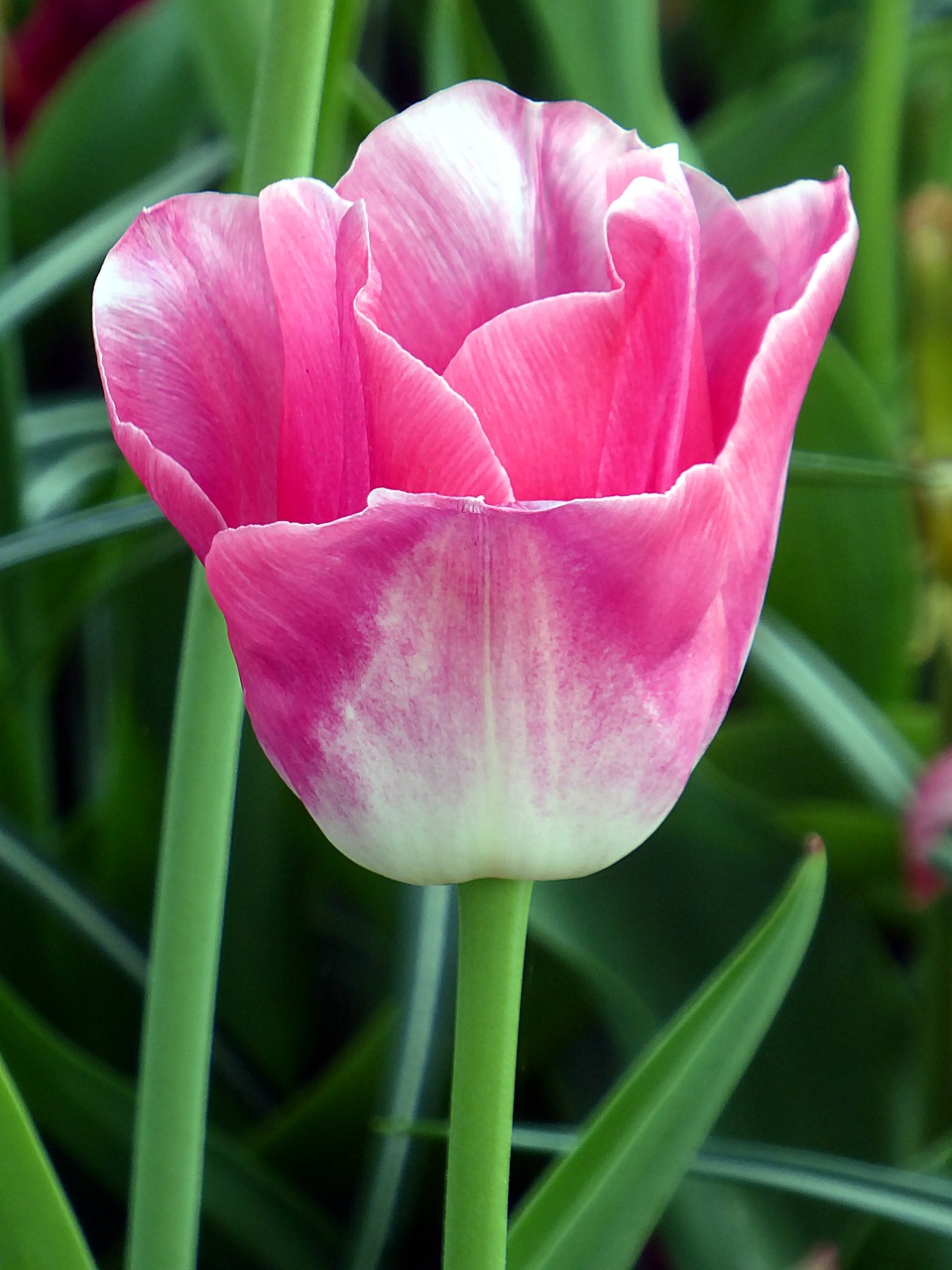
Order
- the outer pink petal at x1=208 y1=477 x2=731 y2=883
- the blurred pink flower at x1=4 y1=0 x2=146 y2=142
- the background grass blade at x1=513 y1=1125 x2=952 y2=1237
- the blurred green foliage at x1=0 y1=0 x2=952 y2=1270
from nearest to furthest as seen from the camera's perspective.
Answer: the outer pink petal at x1=208 y1=477 x2=731 y2=883 < the background grass blade at x1=513 y1=1125 x2=952 y2=1237 < the blurred green foliage at x1=0 y1=0 x2=952 y2=1270 < the blurred pink flower at x1=4 y1=0 x2=146 y2=142

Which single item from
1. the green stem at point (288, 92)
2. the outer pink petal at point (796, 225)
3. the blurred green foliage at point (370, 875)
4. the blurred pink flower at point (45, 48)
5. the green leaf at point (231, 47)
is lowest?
the blurred green foliage at point (370, 875)

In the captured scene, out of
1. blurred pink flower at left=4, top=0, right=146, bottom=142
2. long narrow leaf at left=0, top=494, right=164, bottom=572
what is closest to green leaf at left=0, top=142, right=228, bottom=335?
long narrow leaf at left=0, top=494, right=164, bottom=572

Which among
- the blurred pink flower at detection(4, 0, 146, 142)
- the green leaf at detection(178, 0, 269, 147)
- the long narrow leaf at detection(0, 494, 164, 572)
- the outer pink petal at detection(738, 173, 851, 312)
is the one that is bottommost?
the long narrow leaf at detection(0, 494, 164, 572)

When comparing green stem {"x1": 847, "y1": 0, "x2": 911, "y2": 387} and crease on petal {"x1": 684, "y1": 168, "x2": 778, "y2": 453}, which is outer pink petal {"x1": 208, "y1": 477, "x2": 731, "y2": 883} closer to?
crease on petal {"x1": 684, "y1": 168, "x2": 778, "y2": 453}

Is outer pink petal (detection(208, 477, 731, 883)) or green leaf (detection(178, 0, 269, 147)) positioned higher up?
green leaf (detection(178, 0, 269, 147))

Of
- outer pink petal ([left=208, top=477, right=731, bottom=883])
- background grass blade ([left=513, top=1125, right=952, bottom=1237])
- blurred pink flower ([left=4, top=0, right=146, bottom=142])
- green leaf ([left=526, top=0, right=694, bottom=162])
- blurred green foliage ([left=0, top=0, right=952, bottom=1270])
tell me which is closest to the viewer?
outer pink petal ([left=208, top=477, right=731, bottom=883])

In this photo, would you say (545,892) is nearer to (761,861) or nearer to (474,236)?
(761,861)

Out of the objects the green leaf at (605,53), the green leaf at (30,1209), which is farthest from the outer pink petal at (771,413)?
the green leaf at (605,53)

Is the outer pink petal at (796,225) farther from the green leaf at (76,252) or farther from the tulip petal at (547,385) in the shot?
the green leaf at (76,252)
